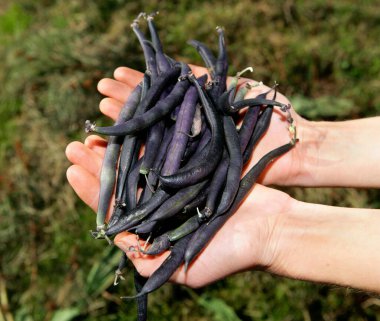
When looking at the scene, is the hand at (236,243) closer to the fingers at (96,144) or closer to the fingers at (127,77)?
the fingers at (96,144)

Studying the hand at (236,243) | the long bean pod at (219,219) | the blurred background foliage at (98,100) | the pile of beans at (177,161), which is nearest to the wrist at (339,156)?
the pile of beans at (177,161)

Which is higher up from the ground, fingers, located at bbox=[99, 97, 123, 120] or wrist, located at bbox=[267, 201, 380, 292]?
fingers, located at bbox=[99, 97, 123, 120]

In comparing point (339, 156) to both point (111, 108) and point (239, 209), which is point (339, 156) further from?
point (111, 108)

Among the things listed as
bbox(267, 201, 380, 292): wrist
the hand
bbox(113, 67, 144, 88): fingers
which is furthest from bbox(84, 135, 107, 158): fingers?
bbox(267, 201, 380, 292): wrist

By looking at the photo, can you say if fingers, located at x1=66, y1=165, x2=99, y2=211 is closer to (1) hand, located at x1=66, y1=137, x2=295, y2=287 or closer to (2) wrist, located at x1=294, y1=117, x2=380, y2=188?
(1) hand, located at x1=66, y1=137, x2=295, y2=287

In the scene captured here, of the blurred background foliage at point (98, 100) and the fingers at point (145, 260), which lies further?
the blurred background foliage at point (98, 100)

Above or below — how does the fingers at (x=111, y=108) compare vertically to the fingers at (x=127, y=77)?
below

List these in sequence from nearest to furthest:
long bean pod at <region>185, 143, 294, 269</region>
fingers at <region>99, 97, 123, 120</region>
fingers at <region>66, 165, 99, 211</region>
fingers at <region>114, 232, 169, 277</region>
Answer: long bean pod at <region>185, 143, 294, 269</region>
fingers at <region>114, 232, 169, 277</region>
fingers at <region>66, 165, 99, 211</region>
fingers at <region>99, 97, 123, 120</region>
